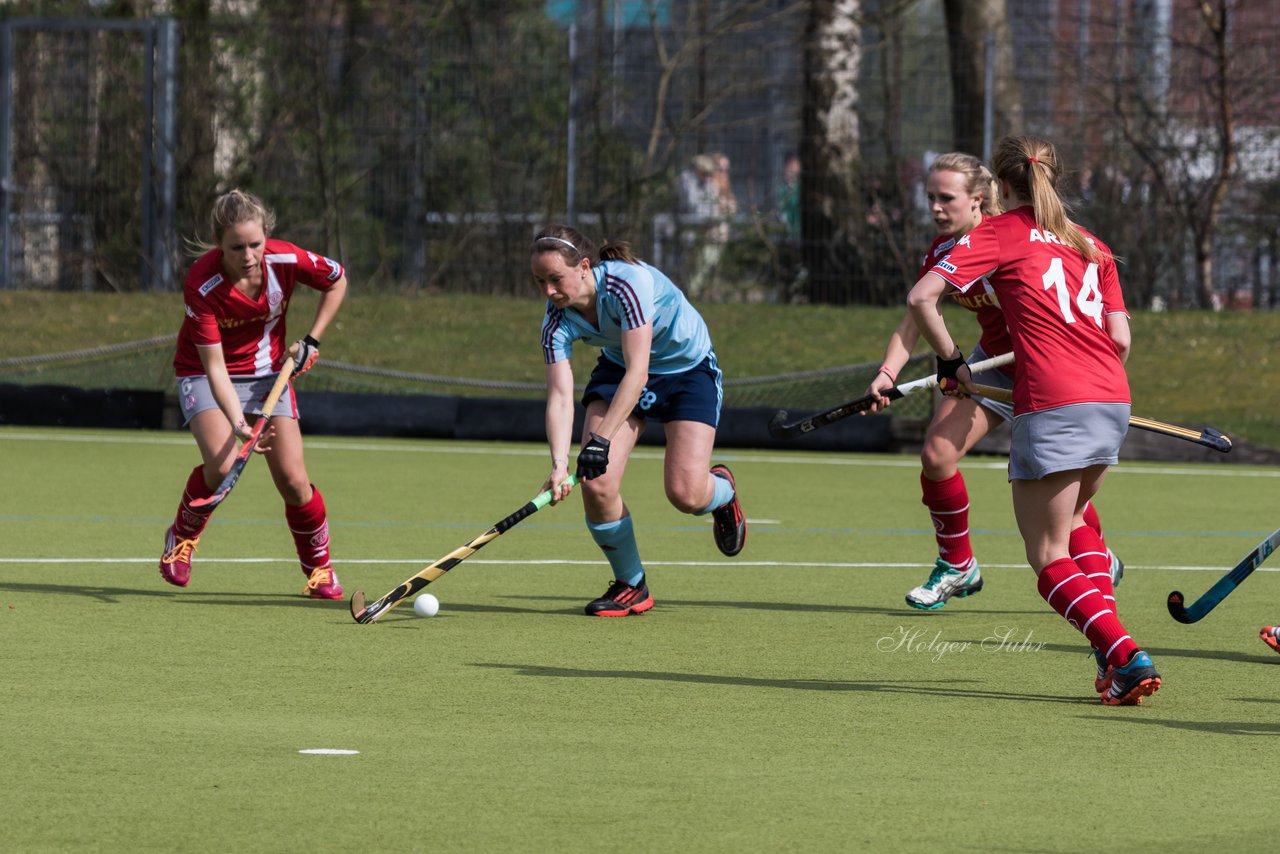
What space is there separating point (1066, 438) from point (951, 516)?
5.89 feet

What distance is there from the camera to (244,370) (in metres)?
6.64

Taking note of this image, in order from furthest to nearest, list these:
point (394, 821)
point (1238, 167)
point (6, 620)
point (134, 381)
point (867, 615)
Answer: point (1238, 167), point (134, 381), point (867, 615), point (6, 620), point (394, 821)

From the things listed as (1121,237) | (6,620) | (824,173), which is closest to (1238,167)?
(1121,237)

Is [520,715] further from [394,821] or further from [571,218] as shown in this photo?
[571,218]

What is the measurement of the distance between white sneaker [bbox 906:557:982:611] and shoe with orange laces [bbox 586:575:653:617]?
84cm

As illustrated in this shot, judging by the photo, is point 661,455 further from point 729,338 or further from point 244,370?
point 244,370

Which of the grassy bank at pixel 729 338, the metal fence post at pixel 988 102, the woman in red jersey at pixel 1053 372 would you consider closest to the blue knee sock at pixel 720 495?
the woman in red jersey at pixel 1053 372

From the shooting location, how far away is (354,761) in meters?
4.06

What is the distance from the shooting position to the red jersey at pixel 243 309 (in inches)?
255

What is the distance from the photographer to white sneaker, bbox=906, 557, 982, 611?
251 inches

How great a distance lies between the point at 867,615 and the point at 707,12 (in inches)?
472

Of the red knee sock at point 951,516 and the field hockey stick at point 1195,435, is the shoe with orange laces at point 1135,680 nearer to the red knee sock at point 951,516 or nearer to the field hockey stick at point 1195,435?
the field hockey stick at point 1195,435

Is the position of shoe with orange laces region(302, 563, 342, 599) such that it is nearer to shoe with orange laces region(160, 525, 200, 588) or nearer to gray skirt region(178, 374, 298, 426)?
shoe with orange laces region(160, 525, 200, 588)

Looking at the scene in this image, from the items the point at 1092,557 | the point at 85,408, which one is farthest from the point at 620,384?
the point at 85,408
